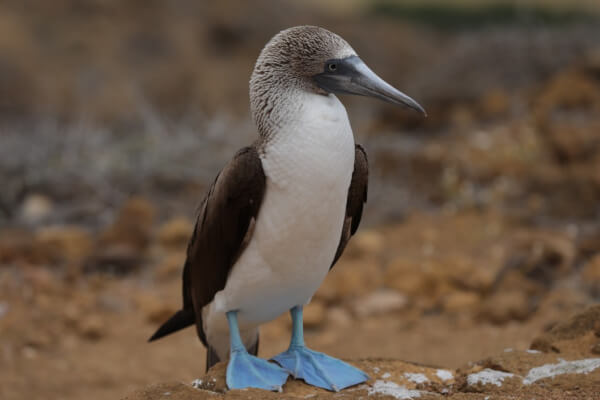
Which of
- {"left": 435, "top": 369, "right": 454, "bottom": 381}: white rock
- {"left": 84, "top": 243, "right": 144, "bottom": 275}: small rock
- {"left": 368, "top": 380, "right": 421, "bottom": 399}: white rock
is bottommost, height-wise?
{"left": 435, "top": 369, "right": 454, "bottom": 381}: white rock

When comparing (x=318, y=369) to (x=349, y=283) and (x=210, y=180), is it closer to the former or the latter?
(x=349, y=283)

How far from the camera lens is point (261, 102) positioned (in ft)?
11.6

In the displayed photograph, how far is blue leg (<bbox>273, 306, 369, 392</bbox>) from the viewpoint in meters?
3.56

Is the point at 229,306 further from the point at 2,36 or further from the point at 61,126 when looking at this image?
the point at 2,36

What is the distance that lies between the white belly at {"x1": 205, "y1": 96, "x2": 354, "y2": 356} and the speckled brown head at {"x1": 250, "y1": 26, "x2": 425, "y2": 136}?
3.8 inches

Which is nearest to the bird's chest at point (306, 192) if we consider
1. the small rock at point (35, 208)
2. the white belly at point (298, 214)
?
the white belly at point (298, 214)

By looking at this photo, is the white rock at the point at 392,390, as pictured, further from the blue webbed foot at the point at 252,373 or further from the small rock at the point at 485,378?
the blue webbed foot at the point at 252,373

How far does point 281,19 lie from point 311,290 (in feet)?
38.8

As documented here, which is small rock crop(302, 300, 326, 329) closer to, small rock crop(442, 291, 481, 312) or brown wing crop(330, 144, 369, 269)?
small rock crop(442, 291, 481, 312)

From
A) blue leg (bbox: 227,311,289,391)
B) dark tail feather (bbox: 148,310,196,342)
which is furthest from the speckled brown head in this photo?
dark tail feather (bbox: 148,310,196,342)

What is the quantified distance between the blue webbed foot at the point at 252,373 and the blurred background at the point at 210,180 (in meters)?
2.01

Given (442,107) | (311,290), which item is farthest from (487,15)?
(311,290)

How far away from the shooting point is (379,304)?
21.5 feet

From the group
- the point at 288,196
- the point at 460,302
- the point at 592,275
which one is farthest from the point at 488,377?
the point at 592,275
